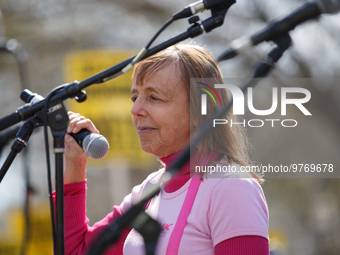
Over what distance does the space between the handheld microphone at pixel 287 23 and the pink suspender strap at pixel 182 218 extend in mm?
586

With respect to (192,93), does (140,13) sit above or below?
above

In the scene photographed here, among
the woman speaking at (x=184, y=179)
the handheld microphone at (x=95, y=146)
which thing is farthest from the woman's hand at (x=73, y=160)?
the handheld microphone at (x=95, y=146)

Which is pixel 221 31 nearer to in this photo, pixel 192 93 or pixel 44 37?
pixel 44 37

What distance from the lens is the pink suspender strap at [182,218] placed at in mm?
1528

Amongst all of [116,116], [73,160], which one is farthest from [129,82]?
[73,160]

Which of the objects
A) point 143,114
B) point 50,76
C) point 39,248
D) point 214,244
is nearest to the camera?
point 214,244

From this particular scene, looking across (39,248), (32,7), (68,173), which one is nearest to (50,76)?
(32,7)

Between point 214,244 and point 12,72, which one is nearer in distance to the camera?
point 214,244

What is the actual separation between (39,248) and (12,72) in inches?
249

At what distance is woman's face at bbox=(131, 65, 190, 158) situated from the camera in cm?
177

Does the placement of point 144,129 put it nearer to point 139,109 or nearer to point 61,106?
point 139,109

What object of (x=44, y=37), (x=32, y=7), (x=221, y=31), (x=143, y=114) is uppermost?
(x=32, y=7)

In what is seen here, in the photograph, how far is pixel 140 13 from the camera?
9867 mm

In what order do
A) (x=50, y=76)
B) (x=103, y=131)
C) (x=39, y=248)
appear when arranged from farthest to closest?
(x=50, y=76) < (x=103, y=131) < (x=39, y=248)
